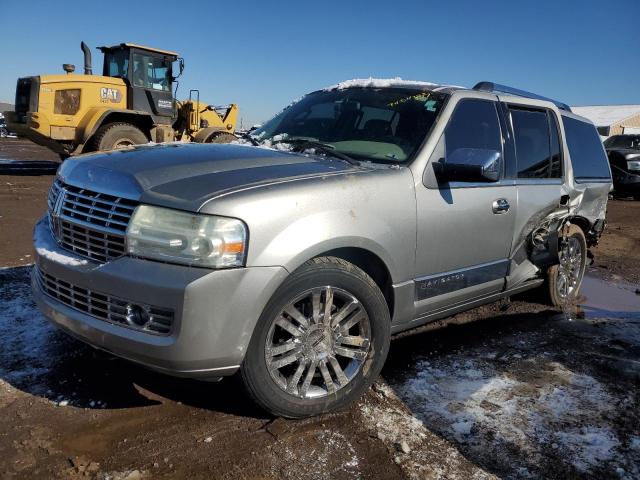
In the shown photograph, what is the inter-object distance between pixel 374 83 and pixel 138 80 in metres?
10.4

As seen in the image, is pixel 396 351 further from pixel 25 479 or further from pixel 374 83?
pixel 25 479

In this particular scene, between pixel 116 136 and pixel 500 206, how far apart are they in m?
10.5

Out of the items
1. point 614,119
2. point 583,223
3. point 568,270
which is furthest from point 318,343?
point 614,119

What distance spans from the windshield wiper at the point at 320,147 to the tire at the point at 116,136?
9.31 meters

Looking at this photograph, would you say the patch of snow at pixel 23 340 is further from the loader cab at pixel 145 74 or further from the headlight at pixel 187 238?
the loader cab at pixel 145 74

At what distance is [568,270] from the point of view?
202 inches

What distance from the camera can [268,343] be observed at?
8.34 feet

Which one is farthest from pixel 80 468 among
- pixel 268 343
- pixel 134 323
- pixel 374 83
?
pixel 374 83

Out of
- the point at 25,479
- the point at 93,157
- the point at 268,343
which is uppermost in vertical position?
the point at 93,157

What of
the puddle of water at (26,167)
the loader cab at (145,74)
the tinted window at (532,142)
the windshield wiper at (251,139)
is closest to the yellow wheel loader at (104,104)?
the loader cab at (145,74)

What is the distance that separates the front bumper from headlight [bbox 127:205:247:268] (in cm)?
5

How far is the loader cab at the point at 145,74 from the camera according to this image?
12.6 m

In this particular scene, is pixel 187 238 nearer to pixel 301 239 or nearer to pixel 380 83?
pixel 301 239

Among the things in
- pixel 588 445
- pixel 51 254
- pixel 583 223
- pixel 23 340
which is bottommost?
pixel 23 340
